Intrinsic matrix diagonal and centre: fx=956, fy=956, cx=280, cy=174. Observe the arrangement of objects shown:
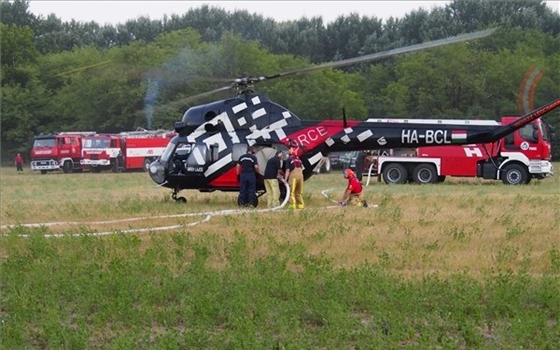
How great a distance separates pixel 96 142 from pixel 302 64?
17.8 metres

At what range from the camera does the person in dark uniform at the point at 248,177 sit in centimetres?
1984

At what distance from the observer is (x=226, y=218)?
16.6 m

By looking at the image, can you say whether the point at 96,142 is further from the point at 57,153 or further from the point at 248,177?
the point at 248,177

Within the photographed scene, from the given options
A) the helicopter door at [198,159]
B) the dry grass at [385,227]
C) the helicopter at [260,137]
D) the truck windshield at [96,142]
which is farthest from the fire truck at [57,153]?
the helicopter door at [198,159]

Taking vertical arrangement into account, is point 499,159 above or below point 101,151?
below

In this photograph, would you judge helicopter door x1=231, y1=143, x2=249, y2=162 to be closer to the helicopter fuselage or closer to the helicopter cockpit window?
the helicopter fuselage

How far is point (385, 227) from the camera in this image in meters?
15.3

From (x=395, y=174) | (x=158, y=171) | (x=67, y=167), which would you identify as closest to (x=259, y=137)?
(x=158, y=171)

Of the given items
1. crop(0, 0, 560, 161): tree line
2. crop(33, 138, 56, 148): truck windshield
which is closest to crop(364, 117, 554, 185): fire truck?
crop(0, 0, 560, 161): tree line

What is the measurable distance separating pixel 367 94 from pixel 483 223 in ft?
148

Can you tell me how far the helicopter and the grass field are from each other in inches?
119

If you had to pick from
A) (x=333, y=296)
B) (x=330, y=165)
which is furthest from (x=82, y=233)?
(x=330, y=165)

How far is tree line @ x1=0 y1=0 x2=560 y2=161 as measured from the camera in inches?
2013

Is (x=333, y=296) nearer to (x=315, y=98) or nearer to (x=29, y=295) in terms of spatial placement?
(x=29, y=295)
